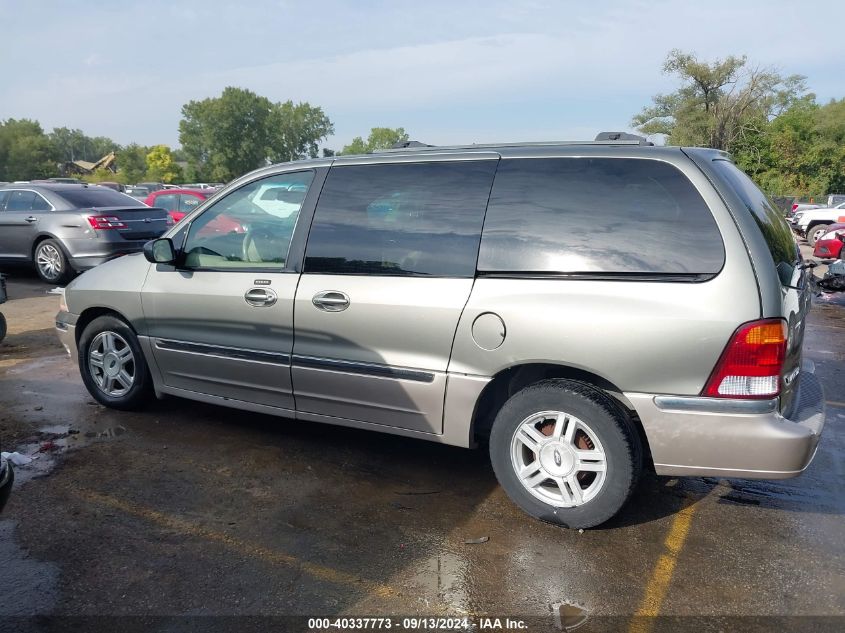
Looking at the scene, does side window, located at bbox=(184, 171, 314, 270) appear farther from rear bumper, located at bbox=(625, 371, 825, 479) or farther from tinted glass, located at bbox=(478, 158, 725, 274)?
rear bumper, located at bbox=(625, 371, 825, 479)

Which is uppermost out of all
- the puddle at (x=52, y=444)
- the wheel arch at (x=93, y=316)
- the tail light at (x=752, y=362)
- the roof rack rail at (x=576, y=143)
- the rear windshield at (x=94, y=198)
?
the roof rack rail at (x=576, y=143)

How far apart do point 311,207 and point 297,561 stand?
2086 millimetres

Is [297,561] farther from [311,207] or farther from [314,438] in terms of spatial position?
[311,207]

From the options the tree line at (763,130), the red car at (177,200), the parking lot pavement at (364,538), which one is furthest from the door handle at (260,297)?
the tree line at (763,130)

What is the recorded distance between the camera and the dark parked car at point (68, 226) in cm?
1045

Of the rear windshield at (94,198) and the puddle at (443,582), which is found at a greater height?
the rear windshield at (94,198)

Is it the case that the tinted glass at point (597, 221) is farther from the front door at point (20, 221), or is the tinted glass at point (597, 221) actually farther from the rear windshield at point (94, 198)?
the front door at point (20, 221)

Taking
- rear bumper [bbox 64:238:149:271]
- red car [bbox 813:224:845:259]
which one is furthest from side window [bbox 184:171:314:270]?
red car [bbox 813:224:845:259]

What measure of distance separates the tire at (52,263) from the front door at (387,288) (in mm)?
8245

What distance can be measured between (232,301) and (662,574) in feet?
9.54

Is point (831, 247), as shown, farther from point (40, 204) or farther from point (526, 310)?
point (40, 204)

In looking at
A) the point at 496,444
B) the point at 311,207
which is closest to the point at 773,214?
the point at 496,444

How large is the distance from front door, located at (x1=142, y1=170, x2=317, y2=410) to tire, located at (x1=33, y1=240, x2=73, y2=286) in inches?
278

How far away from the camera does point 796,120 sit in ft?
138
